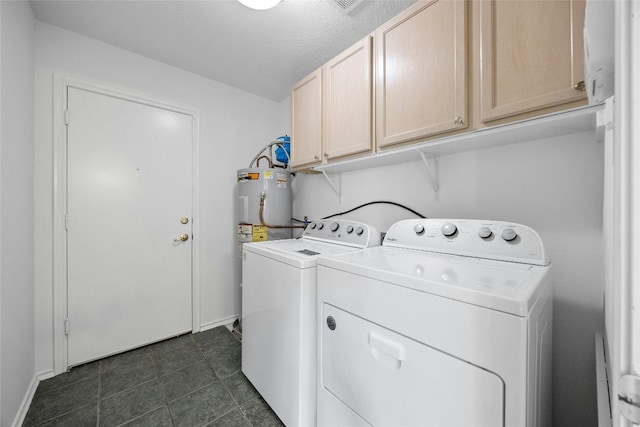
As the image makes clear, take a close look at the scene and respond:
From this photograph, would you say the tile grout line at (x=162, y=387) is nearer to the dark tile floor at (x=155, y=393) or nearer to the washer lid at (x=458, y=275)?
the dark tile floor at (x=155, y=393)

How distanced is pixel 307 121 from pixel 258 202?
0.85 metres

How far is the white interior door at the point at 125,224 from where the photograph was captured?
1.86 metres

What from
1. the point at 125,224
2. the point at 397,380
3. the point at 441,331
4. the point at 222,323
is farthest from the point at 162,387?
the point at 441,331

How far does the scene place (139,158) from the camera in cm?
211

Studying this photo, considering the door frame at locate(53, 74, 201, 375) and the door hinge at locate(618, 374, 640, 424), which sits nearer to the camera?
the door hinge at locate(618, 374, 640, 424)

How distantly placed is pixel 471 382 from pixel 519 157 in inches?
43.1

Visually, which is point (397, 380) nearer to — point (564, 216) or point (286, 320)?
point (286, 320)

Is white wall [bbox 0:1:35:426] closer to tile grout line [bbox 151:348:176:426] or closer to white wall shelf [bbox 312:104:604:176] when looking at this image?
tile grout line [bbox 151:348:176:426]

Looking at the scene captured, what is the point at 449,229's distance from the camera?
1182 mm

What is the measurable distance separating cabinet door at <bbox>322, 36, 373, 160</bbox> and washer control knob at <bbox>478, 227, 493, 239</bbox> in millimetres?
737

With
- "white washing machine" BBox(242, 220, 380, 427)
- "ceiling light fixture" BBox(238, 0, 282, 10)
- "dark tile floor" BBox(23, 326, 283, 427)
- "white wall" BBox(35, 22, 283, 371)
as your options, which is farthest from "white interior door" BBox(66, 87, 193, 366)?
"ceiling light fixture" BBox(238, 0, 282, 10)

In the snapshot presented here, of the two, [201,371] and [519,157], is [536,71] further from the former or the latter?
[201,371]

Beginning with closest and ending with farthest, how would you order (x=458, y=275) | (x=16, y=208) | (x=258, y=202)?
(x=458, y=275) < (x=16, y=208) < (x=258, y=202)

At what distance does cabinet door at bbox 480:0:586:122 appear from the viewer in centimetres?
84
